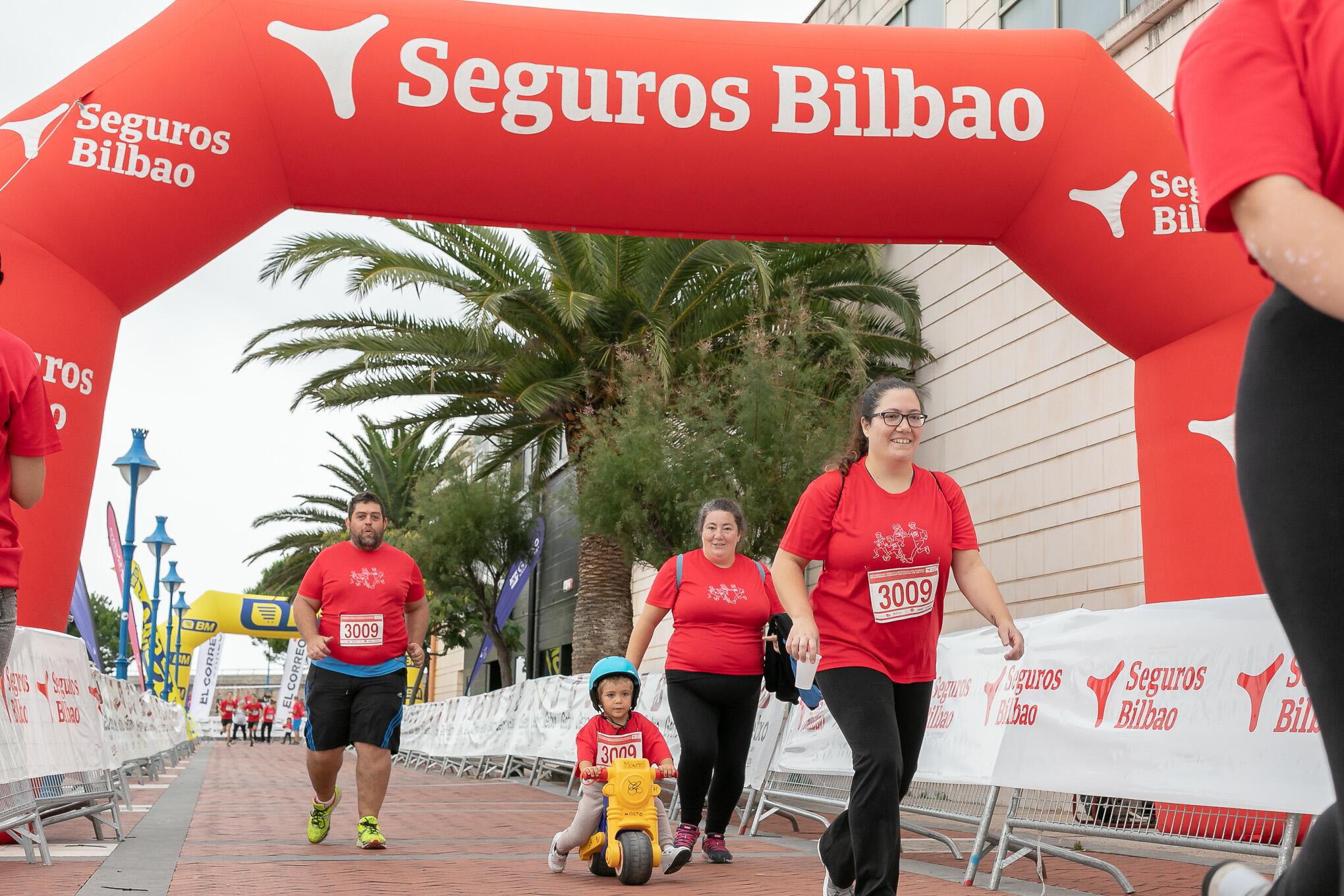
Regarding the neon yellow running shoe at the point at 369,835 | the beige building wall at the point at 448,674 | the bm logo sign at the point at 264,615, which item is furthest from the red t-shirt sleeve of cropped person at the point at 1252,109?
the bm logo sign at the point at 264,615

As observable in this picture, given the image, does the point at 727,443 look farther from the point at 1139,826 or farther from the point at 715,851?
the point at 1139,826

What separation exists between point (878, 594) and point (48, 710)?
4629 millimetres

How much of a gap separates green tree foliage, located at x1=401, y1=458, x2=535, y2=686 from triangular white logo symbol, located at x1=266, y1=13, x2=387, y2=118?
19.4m

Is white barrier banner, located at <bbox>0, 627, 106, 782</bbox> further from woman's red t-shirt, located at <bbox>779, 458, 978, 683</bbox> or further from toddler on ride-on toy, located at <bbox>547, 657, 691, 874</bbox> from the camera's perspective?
woman's red t-shirt, located at <bbox>779, 458, 978, 683</bbox>

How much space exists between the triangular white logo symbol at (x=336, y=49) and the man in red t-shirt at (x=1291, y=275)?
22.7ft

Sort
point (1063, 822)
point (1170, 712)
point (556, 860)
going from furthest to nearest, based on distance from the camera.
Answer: point (556, 860), point (1063, 822), point (1170, 712)

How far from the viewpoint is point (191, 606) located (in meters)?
49.3

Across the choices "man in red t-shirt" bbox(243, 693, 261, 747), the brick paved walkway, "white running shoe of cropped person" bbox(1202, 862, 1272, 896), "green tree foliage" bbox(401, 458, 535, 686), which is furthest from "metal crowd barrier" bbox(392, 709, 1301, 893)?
"man in red t-shirt" bbox(243, 693, 261, 747)

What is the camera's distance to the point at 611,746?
20.7 ft

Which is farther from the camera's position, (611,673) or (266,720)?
(266,720)

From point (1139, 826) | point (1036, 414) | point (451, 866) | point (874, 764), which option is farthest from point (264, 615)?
point (874, 764)

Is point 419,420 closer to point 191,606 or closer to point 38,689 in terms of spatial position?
point 38,689

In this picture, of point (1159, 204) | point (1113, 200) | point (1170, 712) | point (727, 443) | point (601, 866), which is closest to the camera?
point (1170, 712)

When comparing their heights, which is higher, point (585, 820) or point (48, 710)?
point (48, 710)
